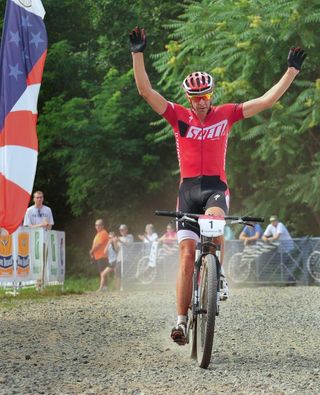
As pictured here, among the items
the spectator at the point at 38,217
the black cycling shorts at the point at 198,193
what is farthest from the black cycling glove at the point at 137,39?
the spectator at the point at 38,217

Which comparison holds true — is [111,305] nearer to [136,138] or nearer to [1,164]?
[1,164]

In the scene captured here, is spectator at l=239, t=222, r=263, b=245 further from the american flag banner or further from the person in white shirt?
the american flag banner

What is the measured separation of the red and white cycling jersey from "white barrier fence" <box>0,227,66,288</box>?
9245 mm

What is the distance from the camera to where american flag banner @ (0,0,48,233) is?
14.2 m

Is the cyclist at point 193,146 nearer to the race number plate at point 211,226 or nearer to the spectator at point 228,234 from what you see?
the race number plate at point 211,226

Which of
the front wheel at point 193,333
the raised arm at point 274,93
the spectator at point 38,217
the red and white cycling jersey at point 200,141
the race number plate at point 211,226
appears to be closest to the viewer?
the race number plate at point 211,226

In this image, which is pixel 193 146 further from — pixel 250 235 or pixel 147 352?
pixel 250 235

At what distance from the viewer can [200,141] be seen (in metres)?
8.59

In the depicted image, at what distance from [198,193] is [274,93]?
107 centimetres

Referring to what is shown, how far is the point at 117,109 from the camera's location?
31.6 meters

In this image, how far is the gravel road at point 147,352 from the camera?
279 inches

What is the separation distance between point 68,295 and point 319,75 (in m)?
8.98

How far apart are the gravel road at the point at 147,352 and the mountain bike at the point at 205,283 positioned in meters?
0.19

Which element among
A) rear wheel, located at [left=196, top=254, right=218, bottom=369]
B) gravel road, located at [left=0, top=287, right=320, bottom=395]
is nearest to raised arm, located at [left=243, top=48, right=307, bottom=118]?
rear wheel, located at [left=196, top=254, right=218, bottom=369]
